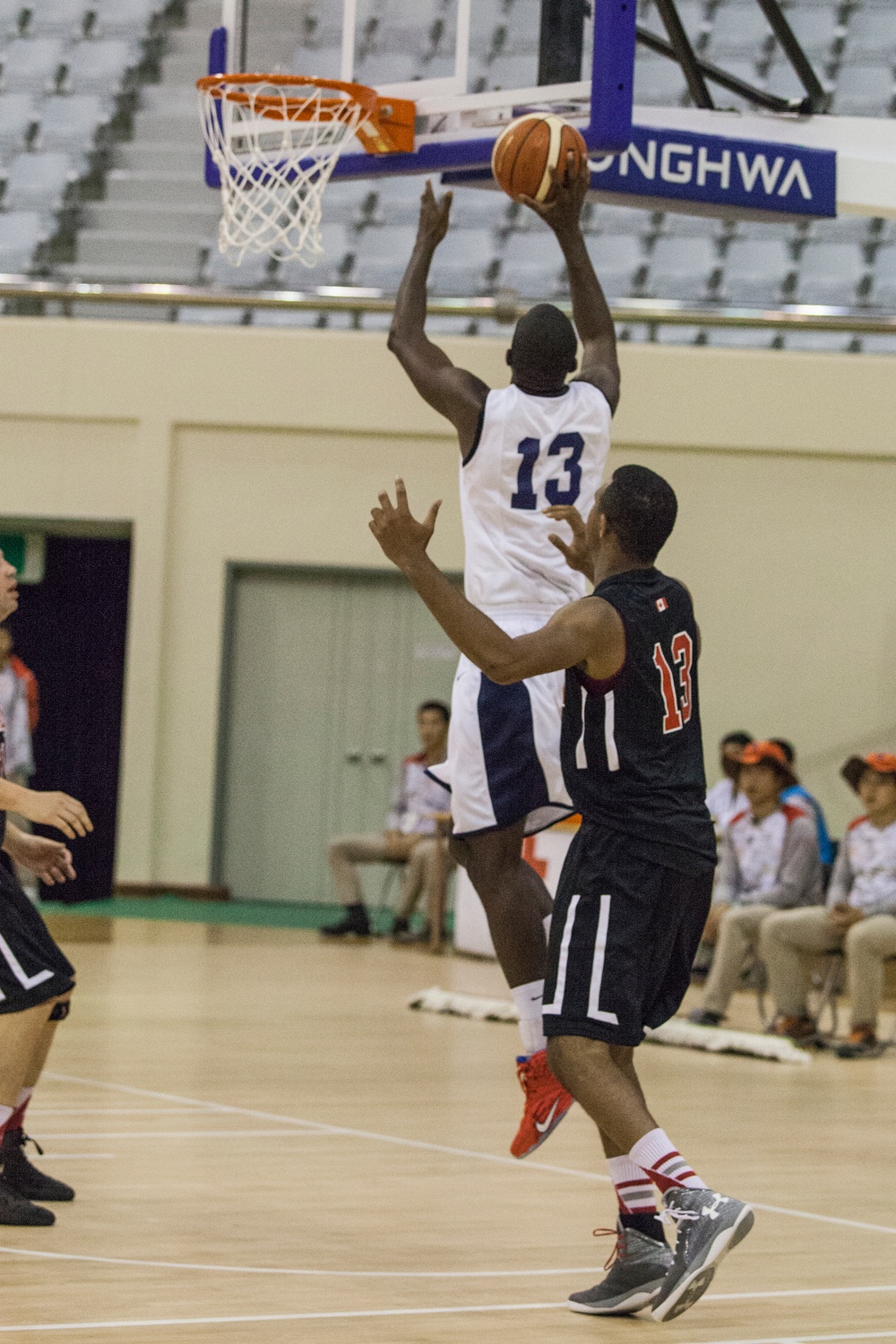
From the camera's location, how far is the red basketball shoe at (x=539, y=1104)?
4676 millimetres

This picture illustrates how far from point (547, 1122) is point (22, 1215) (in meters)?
1.30

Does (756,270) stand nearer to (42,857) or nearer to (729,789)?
(729,789)

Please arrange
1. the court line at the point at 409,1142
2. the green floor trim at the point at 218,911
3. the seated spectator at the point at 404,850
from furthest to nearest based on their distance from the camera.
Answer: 1. the green floor trim at the point at 218,911
2. the seated spectator at the point at 404,850
3. the court line at the point at 409,1142

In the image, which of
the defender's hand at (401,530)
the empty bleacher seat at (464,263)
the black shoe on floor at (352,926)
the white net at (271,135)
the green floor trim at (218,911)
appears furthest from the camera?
the empty bleacher seat at (464,263)

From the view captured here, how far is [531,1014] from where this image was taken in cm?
480

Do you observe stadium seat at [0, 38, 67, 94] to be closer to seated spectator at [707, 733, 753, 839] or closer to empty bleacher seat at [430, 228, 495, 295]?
empty bleacher seat at [430, 228, 495, 295]

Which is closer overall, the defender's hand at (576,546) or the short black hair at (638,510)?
the short black hair at (638,510)

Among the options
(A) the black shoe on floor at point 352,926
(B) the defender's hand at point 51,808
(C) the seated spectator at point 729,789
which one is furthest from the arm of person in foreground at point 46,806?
(A) the black shoe on floor at point 352,926

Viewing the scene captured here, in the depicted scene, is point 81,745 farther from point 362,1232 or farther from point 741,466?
point 362,1232

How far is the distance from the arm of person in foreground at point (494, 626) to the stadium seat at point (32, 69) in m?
14.0

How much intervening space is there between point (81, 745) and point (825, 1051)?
7764mm

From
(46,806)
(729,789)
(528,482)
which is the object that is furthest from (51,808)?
(729,789)

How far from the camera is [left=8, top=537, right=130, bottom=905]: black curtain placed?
1534 cm

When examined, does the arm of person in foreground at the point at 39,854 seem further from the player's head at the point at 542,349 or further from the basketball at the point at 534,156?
the basketball at the point at 534,156
